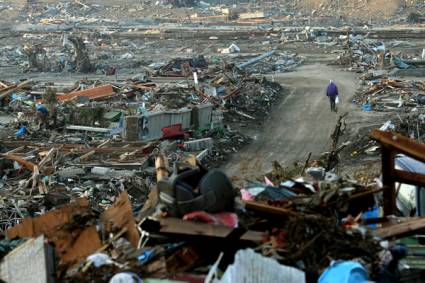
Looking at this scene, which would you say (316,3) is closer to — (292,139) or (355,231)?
(292,139)

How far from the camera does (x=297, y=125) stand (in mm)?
18219

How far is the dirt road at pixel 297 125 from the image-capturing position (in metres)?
15.2

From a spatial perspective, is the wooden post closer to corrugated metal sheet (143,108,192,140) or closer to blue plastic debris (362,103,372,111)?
corrugated metal sheet (143,108,192,140)

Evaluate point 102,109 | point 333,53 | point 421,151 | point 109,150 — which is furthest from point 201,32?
point 421,151

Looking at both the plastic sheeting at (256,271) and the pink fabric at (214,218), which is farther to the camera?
the pink fabric at (214,218)

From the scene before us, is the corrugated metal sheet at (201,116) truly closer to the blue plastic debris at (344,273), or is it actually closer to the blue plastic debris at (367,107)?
the blue plastic debris at (367,107)

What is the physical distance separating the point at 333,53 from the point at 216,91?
13.4m

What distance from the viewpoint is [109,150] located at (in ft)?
48.2

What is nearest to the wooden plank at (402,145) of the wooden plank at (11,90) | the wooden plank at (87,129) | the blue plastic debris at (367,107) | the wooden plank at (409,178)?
the wooden plank at (409,178)

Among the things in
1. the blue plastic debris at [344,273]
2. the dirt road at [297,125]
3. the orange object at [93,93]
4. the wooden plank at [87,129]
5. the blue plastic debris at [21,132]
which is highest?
the blue plastic debris at [344,273]

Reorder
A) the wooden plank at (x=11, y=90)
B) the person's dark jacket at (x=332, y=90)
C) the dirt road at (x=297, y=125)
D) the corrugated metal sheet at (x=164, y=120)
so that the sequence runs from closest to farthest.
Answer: the dirt road at (x=297, y=125) → the corrugated metal sheet at (x=164, y=120) → the person's dark jacket at (x=332, y=90) → the wooden plank at (x=11, y=90)

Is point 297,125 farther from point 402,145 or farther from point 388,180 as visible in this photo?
point 402,145

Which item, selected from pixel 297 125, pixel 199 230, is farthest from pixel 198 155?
pixel 199 230

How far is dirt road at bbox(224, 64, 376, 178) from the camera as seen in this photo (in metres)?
15.2
